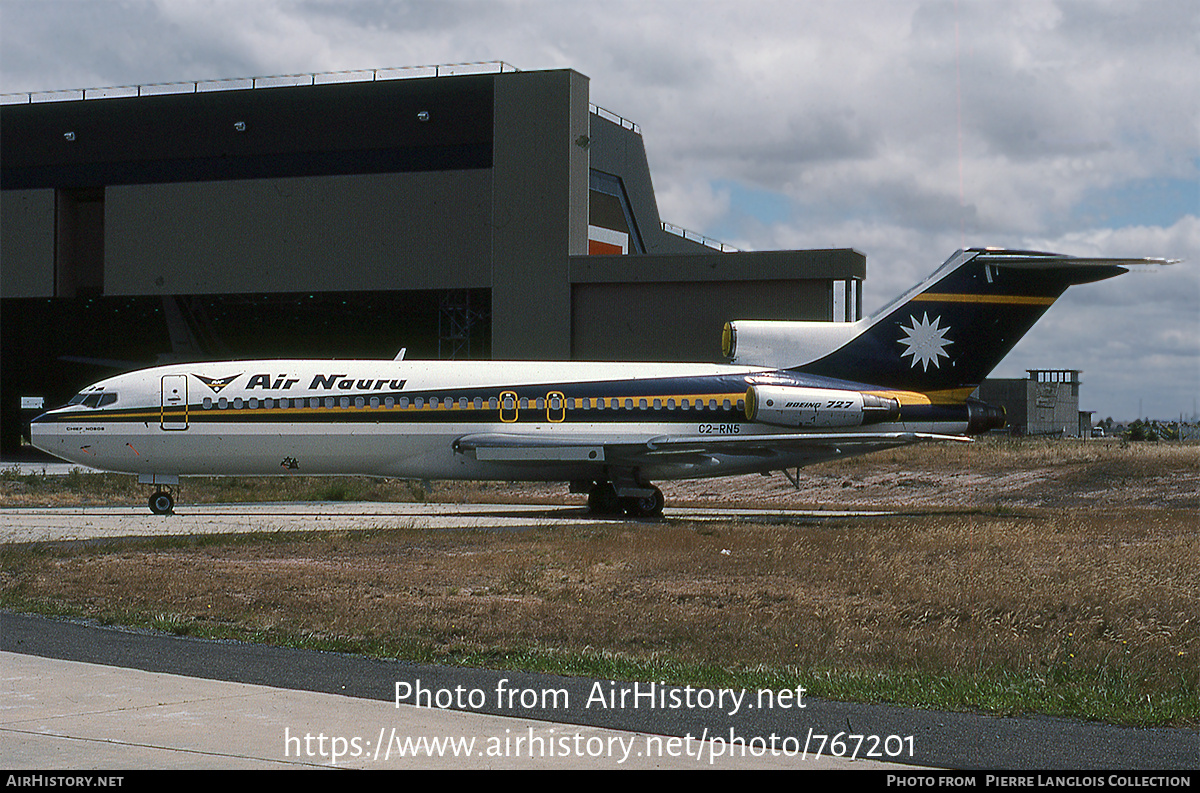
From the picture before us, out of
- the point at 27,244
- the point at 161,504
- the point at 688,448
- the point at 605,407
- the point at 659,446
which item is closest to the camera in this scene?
the point at 161,504

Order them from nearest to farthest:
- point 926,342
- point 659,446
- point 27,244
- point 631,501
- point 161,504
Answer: point 161,504 < point 659,446 < point 631,501 < point 926,342 < point 27,244

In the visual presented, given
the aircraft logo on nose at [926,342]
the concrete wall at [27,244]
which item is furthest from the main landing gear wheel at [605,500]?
the concrete wall at [27,244]

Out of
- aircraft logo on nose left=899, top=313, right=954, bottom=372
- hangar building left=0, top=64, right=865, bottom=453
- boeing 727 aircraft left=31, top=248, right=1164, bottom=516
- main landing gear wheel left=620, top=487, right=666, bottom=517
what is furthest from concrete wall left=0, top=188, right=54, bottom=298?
aircraft logo on nose left=899, top=313, right=954, bottom=372

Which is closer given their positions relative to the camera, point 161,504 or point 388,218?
point 161,504

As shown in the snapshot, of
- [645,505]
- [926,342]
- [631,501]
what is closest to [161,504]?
[631,501]

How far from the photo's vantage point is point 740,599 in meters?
14.6

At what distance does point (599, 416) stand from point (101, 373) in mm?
39606

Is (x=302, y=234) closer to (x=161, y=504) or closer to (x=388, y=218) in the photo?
(x=388, y=218)

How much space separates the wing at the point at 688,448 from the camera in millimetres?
27469

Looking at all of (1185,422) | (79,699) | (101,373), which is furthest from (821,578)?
(1185,422)

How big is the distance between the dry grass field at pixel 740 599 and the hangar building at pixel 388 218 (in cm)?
1725

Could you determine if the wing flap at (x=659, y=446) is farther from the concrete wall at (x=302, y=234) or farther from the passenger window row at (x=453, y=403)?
the concrete wall at (x=302, y=234)

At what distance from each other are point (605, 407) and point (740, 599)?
1433 centimetres

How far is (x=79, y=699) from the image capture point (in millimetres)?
8664
